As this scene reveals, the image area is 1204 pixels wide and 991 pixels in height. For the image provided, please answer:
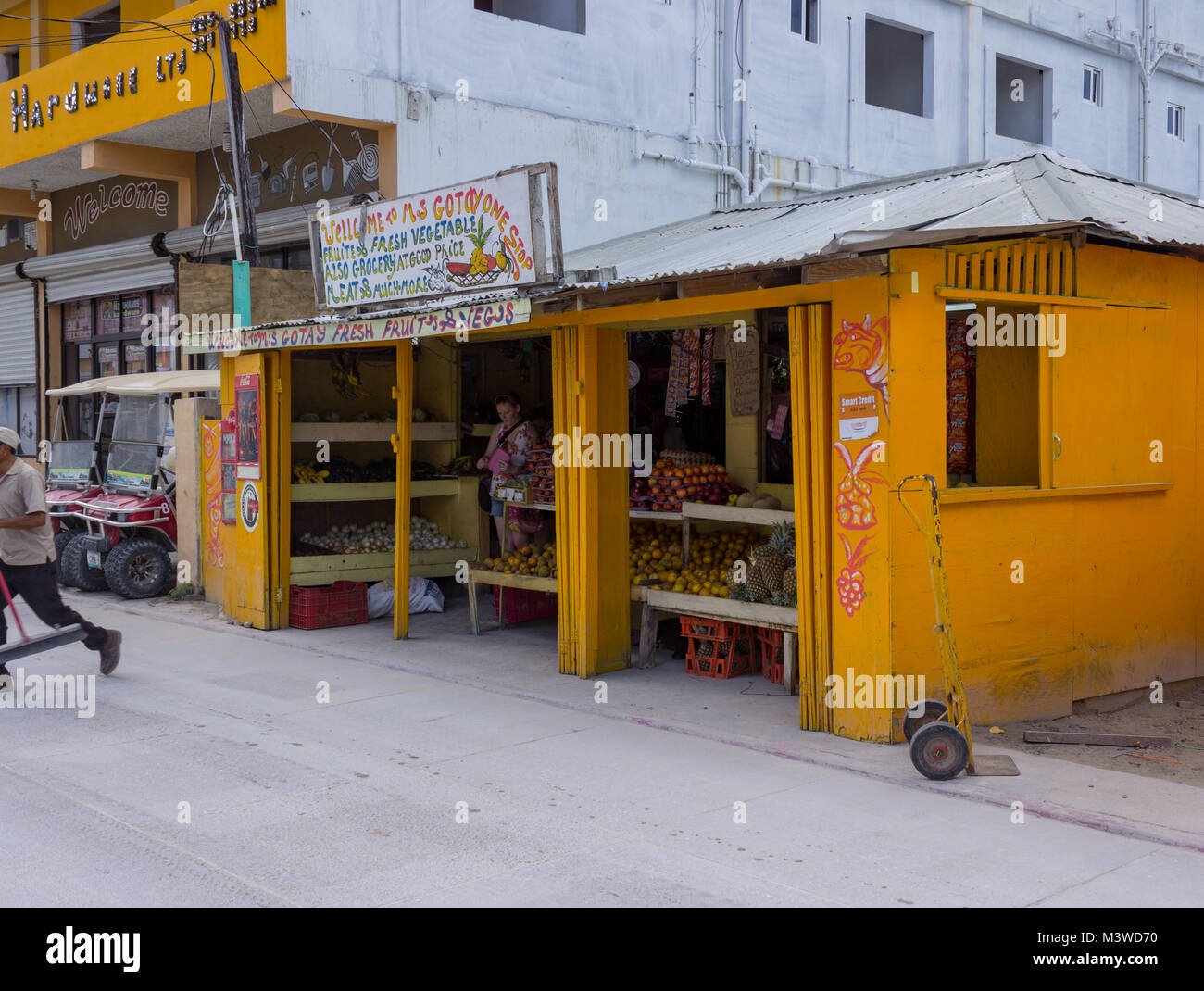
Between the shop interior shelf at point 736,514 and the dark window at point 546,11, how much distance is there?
837 centimetres

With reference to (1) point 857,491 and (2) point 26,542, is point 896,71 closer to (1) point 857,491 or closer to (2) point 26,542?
(1) point 857,491

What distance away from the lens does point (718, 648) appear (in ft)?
30.4

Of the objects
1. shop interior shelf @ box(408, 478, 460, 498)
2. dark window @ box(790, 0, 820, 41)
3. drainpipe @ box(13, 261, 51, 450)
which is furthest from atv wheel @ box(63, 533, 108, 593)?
dark window @ box(790, 0, 820, 41)

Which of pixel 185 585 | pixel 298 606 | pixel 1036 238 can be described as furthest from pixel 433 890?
pixel 185 585

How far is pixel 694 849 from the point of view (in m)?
5.43

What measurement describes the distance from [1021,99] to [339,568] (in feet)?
51.3

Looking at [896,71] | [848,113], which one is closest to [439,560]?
[848,113]

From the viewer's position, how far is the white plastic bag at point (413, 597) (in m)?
12.1

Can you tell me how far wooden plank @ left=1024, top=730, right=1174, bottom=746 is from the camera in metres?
7.20

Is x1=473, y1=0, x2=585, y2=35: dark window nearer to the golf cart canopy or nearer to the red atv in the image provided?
the golf cart canopy

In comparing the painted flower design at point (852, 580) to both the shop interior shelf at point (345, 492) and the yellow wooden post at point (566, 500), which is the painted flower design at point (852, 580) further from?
the shop interior shelf at point (345, 492)

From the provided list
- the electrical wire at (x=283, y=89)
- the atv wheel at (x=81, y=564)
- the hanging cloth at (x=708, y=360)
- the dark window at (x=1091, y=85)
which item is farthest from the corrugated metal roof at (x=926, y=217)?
the dark window at (x=1091, y=85)

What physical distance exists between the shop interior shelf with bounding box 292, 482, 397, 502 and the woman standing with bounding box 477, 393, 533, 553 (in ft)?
3.46
